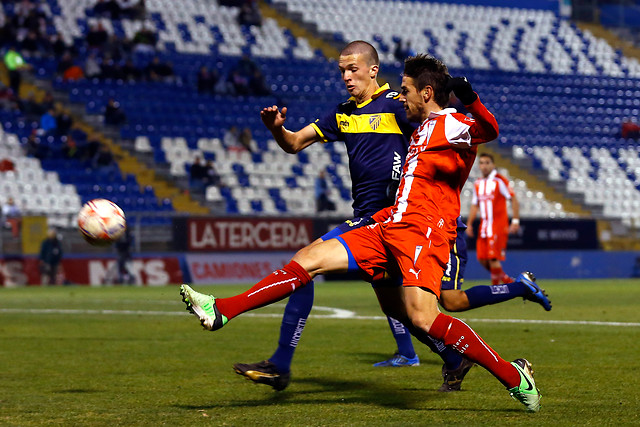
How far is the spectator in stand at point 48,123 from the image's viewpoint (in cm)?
2756

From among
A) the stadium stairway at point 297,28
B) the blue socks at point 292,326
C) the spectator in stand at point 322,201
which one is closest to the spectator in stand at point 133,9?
the stadium stairway at point 297,28

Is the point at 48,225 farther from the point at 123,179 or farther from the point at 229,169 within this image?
the point at 229,169

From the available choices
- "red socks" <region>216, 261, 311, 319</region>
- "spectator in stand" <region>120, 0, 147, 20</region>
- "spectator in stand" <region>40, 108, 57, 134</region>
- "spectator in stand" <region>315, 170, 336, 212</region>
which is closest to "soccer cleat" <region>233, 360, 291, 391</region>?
"red socks" <region>216, 261, 311, 319</region>

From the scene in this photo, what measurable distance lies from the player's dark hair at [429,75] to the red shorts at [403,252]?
2.76ft

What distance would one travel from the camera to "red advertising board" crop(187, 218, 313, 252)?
79.3 feet

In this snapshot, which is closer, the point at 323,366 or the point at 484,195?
the point at 323,366

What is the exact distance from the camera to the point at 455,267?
6867mm

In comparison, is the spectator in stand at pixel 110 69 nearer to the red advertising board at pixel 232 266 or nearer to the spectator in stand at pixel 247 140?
the spectator in stand at pixel 247 140

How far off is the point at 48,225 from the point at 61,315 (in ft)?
31.4

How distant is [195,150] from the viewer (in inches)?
1165

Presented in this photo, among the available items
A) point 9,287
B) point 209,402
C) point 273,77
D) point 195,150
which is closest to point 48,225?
point 9,287

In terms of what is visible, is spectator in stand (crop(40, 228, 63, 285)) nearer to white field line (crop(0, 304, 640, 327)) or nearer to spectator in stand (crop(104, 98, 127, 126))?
spectator in stand (crop(104, 98, 127, 126))

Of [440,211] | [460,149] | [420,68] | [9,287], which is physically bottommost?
[9,287]

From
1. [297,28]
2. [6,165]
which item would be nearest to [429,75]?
[6,165]
